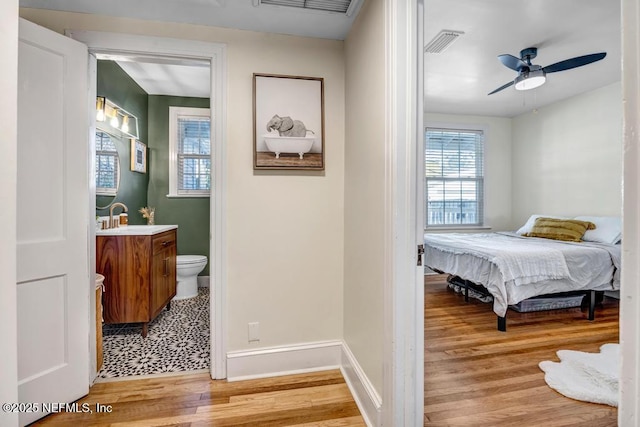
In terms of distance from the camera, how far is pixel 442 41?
8.98ft

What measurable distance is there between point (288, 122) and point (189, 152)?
8.73ft

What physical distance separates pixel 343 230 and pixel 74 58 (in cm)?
192

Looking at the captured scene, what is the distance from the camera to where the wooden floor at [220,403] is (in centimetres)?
166

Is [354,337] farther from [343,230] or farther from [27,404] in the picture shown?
[27,404]

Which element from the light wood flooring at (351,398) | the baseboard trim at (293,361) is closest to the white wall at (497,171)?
the light wood flooring at (351,398)

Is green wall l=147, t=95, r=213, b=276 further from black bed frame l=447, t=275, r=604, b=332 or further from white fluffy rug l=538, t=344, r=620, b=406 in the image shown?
white fluffy rug l=538, t=344, r=620, b=406

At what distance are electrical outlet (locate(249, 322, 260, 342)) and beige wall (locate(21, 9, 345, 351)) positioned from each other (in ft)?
0.09

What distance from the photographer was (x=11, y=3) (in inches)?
46.6

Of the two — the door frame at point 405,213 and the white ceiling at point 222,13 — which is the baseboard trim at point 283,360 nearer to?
the door frame at point 405,213

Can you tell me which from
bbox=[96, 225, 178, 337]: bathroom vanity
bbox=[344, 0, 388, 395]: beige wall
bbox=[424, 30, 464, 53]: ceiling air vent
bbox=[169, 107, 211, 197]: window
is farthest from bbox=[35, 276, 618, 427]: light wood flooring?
bbox=[169, 107, 211, 197]: window

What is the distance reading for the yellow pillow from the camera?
12.2 feet

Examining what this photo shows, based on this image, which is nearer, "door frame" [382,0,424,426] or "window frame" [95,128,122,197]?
"door frame" [382,0,424,426]

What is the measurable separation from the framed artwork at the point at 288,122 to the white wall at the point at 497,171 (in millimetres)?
3631

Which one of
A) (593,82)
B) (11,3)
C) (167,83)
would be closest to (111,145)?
(167,83)
